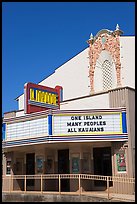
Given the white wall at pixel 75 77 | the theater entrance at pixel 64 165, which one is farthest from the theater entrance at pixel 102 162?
the white wall at pixel 75 77

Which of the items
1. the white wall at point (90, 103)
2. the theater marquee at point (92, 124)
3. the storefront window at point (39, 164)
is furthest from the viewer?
the storefront window at point (39, 164)

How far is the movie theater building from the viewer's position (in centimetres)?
1619

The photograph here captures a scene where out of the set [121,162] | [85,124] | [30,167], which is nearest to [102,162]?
[121,162]

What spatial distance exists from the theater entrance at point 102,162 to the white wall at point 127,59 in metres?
5.10

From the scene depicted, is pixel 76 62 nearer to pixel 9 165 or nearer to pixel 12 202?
pixel 9 165

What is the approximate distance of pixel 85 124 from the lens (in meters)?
16.4

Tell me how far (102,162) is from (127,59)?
24.1ft

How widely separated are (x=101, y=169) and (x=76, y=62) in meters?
9.45

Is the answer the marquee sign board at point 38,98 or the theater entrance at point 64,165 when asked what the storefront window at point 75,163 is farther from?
the marquee sign board at point 38,98

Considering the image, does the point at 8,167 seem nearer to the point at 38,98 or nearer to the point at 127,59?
the point at 38,98

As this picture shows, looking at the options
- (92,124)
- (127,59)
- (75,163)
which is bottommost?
(75,163)

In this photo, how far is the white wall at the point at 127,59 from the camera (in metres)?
21.0

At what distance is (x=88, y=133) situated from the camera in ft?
53.3

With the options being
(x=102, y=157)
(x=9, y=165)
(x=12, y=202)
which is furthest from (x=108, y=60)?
(x=12, y=202)
